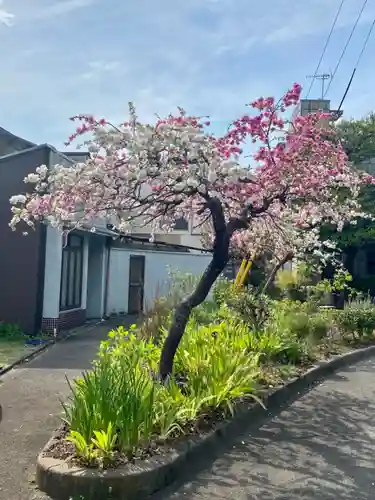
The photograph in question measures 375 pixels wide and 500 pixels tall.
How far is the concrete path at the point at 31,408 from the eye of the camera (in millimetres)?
4449

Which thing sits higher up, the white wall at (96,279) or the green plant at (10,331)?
the white wall at (96,279)

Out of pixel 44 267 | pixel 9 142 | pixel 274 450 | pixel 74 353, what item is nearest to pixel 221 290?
pixel 44 267

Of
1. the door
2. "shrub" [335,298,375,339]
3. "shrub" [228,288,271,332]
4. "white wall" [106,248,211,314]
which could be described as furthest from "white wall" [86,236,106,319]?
"shrub" [228,288,271,332]

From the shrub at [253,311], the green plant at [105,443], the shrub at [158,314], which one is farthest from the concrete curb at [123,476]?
the shrub at [253,311]

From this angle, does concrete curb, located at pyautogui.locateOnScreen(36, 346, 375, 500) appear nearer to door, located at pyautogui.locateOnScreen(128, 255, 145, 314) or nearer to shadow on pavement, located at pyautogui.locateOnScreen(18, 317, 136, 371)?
shadow on pavement, located at pyautogui.locateOnScreen(18, 317, 136, 371)

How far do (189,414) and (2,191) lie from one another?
974 cm

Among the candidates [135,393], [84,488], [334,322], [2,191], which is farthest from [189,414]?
[2,191]

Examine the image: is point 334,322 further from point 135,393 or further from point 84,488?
point 84,488

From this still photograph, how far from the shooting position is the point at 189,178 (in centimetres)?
506

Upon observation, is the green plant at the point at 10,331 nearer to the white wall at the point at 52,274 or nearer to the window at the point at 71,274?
the white wall at the point at 52,274

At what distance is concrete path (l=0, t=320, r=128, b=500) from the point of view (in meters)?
4.45

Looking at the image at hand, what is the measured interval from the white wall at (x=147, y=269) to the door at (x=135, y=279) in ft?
0.56

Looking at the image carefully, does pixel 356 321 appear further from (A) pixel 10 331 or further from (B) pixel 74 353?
(A) pixel 10 331

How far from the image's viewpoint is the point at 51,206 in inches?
236
